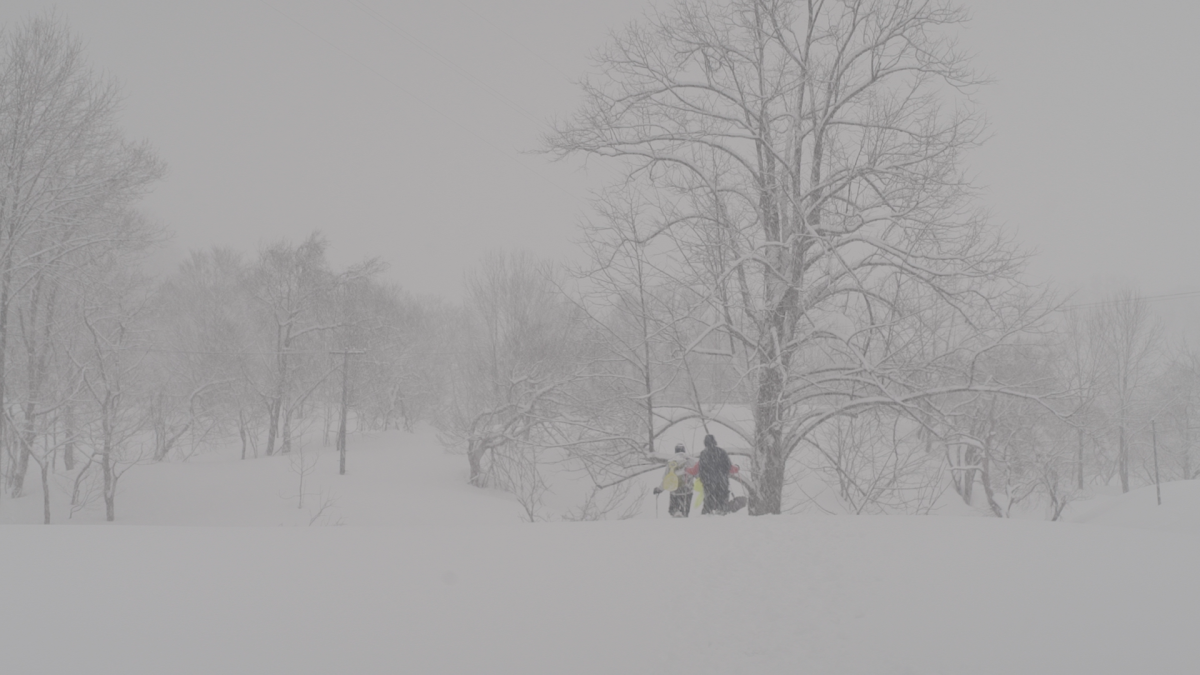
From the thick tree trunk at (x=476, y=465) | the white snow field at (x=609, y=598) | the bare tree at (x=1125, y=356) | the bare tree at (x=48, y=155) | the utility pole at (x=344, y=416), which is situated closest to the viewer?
the white snow field at (x=609, y=598)

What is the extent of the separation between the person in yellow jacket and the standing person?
49 centimetres

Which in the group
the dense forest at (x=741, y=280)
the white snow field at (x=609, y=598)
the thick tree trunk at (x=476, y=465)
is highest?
the dense forest at (x=741, y=280)

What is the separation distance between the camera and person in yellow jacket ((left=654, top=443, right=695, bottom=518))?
9.11m

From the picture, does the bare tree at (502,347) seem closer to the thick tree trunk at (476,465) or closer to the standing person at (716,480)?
the thick tree trunk at (476,465)

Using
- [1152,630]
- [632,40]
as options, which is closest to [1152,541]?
[1152,630]

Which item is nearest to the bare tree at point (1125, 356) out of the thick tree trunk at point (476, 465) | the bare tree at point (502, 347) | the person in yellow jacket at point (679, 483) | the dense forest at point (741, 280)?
the dense forest at point (741, 280)

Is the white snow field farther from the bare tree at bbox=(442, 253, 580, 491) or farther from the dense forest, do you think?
the bare tree at bbox=(442, 253, 580, 491)

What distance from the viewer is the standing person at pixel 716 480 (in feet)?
28.0

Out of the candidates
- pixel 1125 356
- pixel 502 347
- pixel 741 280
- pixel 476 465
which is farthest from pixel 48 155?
pixel 1125 356

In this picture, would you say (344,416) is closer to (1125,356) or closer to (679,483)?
(679,483)

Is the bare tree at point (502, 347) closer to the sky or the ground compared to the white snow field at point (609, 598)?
closer to the sky

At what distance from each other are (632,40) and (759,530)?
7.11 meters

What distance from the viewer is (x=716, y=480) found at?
28.1ft

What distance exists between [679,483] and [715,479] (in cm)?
85
